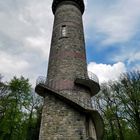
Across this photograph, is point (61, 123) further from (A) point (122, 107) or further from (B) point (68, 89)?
(A) point (122, 107)

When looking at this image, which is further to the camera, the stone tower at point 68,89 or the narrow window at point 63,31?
the narrow window at point 63,31

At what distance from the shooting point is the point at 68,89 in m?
10.9

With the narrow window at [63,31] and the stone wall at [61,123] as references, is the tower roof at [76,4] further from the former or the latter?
the stone wall at [61,123]

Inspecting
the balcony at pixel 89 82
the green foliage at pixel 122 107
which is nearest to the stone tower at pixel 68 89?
the balcony at pixel 89 82

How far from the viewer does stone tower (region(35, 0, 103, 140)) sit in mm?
9617

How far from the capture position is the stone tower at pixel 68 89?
962 centimetres

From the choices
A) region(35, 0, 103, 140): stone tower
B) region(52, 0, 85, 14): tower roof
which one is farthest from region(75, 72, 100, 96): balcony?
region(52, 0, 85, 14): tower roof

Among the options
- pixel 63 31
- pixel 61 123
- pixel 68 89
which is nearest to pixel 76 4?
pixel 63 31

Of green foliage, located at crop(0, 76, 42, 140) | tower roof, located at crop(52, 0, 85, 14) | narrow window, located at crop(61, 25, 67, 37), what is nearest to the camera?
narrow window, located at crop(61, 25, 67, 37)

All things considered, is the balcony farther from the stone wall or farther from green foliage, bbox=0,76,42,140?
green foliage, bbox=0,76,42,140

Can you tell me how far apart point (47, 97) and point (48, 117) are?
1.20 meters

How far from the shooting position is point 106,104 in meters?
22.0

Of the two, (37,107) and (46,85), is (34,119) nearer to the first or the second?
(37,107)

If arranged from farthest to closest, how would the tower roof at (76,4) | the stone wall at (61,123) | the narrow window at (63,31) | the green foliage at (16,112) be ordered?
the green foliage at (16,112) < the tower roof at (76,4) < the narrow window at (63,31) < the stone wall at (61,123)
